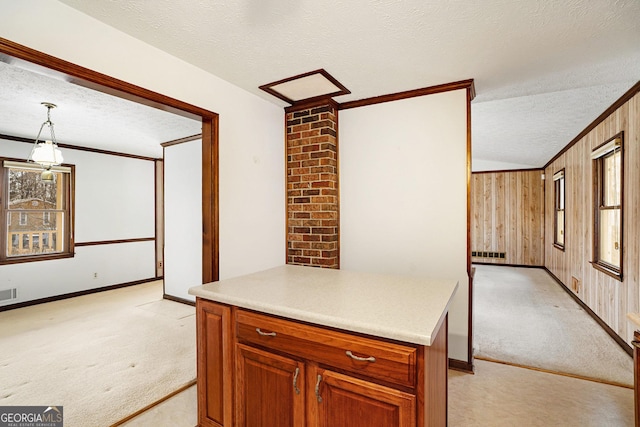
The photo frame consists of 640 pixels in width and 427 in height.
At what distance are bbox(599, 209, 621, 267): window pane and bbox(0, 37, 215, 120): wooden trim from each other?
4413mm

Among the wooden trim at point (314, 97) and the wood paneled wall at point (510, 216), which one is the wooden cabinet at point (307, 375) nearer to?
the wooden trim at point (314, 97)

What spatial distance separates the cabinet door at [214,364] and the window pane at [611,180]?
13.7 ft

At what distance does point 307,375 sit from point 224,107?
206 cm

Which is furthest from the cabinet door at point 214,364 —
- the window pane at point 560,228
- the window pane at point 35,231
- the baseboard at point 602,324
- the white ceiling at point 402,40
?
the window pane at point 560,228

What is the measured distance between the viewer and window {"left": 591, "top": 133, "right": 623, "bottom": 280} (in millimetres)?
3383

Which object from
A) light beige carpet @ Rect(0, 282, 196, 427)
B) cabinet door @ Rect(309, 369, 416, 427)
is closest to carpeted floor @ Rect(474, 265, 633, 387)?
cabinet door @ Rect(309, 369, 416, 427)

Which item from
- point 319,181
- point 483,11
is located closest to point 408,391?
point 483,11

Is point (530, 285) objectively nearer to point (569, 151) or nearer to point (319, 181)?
point (569, 151)

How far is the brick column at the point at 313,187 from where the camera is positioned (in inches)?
118

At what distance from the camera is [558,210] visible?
6133mm

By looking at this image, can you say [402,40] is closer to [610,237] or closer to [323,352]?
[323,352]

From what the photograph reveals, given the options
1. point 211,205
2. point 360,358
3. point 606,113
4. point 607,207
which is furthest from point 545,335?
point 211,205

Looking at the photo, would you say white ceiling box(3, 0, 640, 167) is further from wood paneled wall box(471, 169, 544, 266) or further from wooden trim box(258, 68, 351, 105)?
wood paneled wall box(471, 169, 544, 266)

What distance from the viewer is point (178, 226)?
4.79 m
